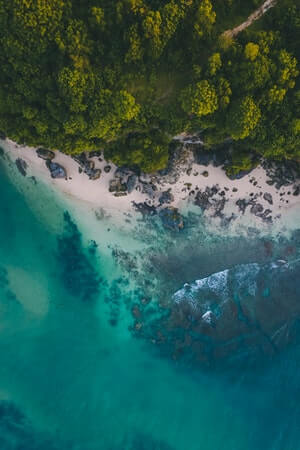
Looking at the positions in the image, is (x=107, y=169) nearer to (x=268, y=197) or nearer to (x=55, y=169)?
(x=55, y=169)

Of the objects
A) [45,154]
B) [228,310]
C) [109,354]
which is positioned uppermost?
[45,154]

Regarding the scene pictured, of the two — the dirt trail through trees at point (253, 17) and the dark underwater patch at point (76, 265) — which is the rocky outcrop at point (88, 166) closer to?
the dark underwater patch at point (76, 265)

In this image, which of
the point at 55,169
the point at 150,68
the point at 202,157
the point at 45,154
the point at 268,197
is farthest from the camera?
the point at 268,197

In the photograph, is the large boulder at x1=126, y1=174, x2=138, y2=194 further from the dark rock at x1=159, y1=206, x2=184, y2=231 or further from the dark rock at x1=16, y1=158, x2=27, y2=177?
the dark rock at x1=16, y1=158, x2=27, y2=177

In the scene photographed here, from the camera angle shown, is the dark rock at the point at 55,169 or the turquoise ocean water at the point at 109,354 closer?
the dark rock at the point at 55,169

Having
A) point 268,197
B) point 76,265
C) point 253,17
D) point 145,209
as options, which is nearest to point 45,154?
point 145,209

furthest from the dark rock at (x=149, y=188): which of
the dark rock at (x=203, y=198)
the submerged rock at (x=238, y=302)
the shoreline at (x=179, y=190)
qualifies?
the submerged rock at (x=238, y=302)

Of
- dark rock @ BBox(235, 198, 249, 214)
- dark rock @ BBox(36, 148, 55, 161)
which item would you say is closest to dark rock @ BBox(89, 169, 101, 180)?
dark rock @ BBox(36, 148, 55, 161)
